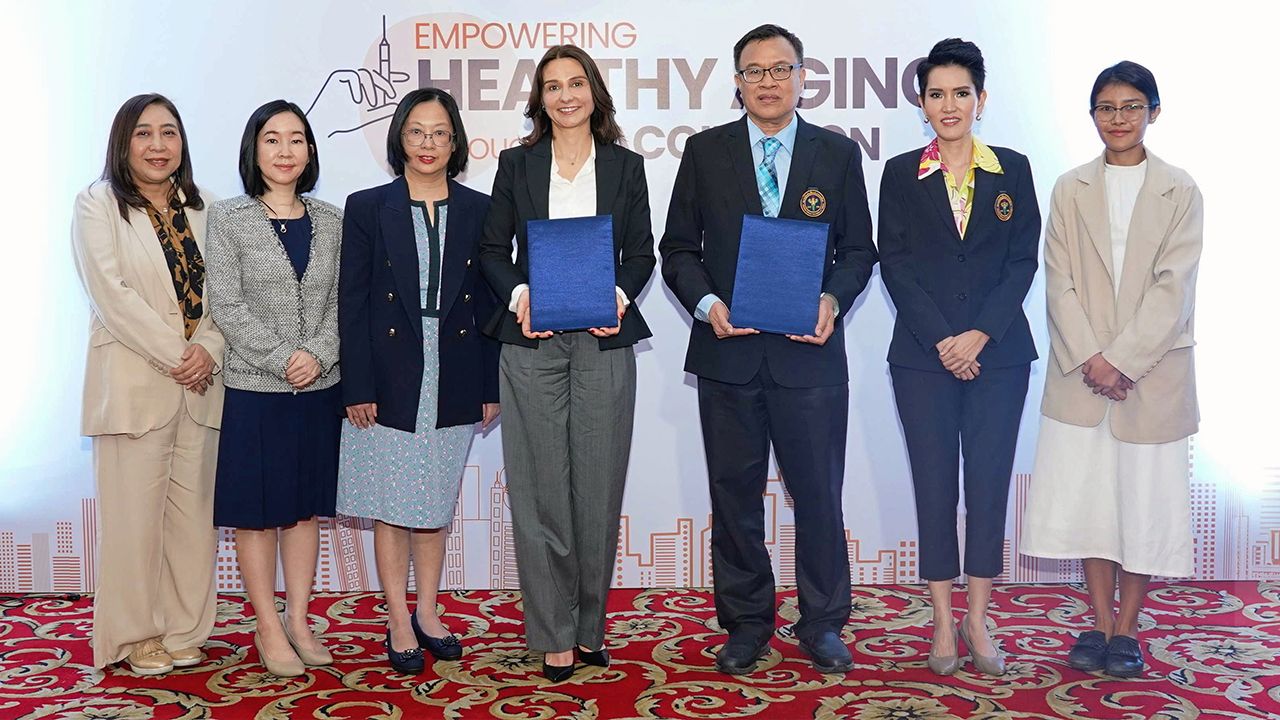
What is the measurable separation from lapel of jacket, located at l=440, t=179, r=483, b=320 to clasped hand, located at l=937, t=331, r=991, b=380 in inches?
55.6

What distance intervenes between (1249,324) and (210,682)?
387 centimetres

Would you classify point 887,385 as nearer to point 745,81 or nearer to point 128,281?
point 745,81

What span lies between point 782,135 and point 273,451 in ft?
5.78

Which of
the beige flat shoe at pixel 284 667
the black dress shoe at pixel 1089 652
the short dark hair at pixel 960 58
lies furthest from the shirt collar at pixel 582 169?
the black dress shoe at pixel 1089 652

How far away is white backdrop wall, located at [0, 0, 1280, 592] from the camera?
4184mm

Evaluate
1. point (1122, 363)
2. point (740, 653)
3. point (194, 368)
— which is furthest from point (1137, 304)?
point (194, 368)

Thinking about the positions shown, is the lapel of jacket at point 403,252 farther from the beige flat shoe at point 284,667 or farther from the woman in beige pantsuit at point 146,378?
the beige flat shoe at point 284,667

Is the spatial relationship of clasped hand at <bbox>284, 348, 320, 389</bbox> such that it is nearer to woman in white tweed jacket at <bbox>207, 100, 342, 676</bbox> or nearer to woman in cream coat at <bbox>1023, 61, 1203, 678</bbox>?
woman in white tweed jacket at <bbox>207, 100, 342, 676</bbox>

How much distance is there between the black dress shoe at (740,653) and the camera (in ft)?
11.0

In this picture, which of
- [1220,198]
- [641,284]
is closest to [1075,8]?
[1220,198]

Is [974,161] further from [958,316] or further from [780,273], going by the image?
[780,273]

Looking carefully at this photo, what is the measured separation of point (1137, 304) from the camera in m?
3.32

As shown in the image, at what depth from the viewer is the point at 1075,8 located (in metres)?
4.20

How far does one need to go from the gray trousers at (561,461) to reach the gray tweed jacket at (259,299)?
595 mm
